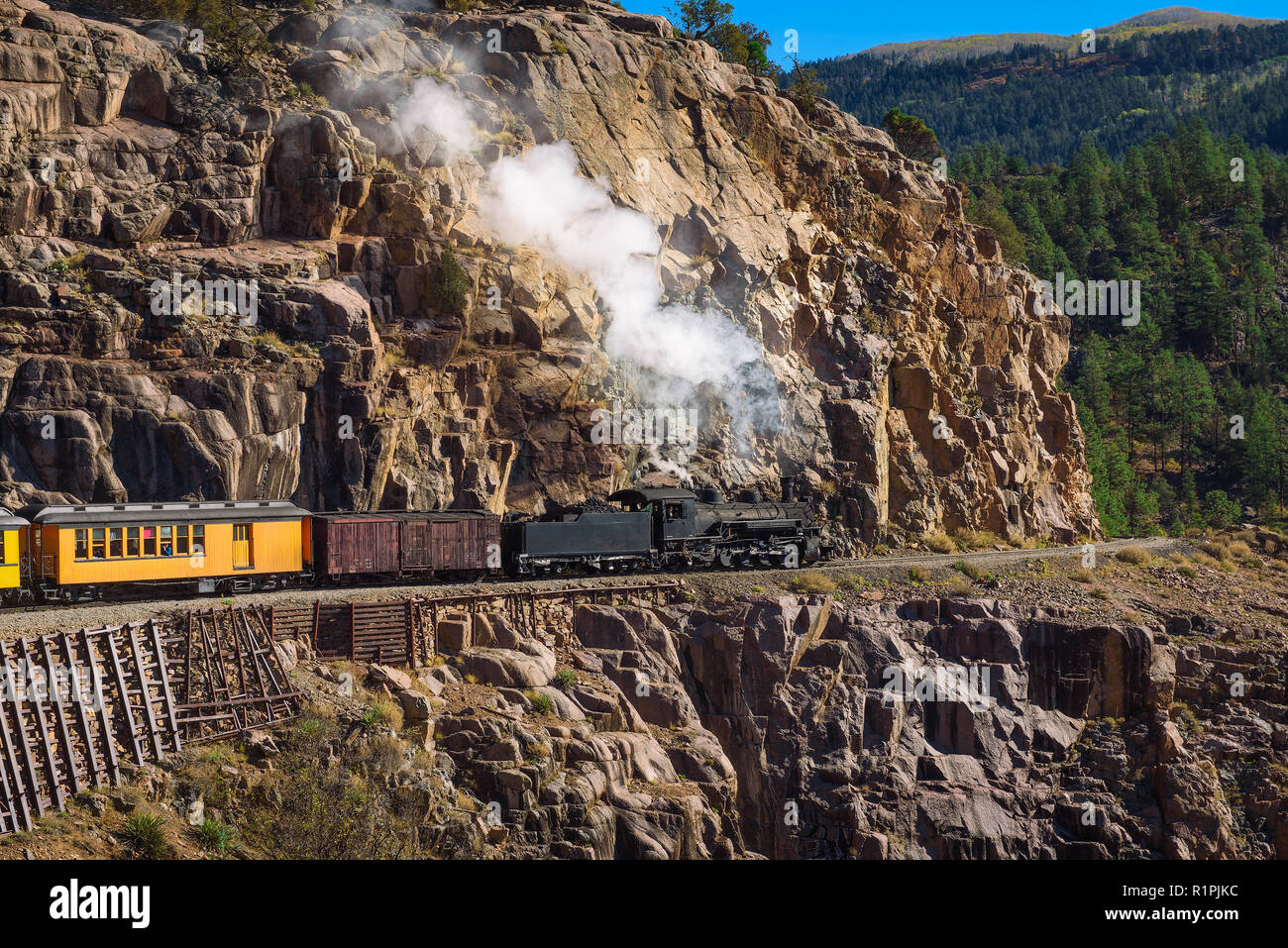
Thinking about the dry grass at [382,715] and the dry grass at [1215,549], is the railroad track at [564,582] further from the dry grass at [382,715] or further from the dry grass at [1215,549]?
the dry grass at [1215,549]

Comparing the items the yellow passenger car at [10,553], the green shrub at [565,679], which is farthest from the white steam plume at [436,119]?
the green shrub at [565,679]

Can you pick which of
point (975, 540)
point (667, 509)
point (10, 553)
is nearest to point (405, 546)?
point (667, 509)

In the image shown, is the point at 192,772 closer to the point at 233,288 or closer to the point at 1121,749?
the point at 233,288

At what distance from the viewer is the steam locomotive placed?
26.9 meters

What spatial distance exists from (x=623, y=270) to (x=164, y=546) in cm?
2266

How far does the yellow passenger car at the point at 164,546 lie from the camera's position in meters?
26.7

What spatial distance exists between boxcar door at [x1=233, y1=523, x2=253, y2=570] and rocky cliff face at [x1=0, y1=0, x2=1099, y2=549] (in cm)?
407

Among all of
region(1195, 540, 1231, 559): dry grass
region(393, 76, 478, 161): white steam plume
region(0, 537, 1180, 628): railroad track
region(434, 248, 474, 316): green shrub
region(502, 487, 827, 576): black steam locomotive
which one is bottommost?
region(1195, 540, 1231, 559): dry grass

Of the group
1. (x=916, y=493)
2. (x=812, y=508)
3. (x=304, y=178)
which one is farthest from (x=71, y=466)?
(x=916, y=493)

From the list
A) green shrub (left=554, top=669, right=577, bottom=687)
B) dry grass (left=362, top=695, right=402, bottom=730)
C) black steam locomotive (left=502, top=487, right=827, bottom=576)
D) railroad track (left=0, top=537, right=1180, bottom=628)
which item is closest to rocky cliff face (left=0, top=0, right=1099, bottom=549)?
railroad track (left=0, top=537, right=1180, bottom=628)

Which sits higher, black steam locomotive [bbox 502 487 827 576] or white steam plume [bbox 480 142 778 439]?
white steam plume [bbox 480 142 778 439]

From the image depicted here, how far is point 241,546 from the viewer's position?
1152 inches

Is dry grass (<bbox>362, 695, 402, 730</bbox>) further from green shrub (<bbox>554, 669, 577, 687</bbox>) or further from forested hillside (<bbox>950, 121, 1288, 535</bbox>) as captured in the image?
forested hillside (<bbox>950, 121, 1288, 535</bbox>)

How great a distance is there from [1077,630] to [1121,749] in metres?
4.39
